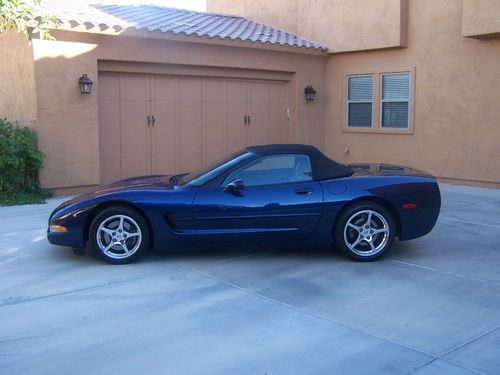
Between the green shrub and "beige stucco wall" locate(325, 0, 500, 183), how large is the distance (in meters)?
7.37

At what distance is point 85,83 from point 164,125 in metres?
2.05

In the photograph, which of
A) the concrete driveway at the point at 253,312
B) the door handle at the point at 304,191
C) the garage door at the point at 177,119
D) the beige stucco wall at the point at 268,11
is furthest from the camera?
the beige stucco wall at the point at 268,11

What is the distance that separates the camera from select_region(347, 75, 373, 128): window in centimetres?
1407

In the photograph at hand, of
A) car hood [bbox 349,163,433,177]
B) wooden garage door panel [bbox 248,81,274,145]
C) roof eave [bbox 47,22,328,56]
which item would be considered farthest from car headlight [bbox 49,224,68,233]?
wooden garage door panel [bbox 248,81,274,145]

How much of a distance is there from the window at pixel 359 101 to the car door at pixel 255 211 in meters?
7.87

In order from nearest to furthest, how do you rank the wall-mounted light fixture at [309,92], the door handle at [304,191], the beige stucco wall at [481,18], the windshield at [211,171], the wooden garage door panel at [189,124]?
1. the door handle at [304,191]
2. the windshield at [211,171]
3. the beige stucco wall at [481,18]
4. the wooden garage door panel at [189,124]
5. the wall-mounted light fixture at [309,92]

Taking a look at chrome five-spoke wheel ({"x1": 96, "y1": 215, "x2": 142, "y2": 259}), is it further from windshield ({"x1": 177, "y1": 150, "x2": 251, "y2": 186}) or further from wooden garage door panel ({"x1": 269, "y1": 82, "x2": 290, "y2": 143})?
wooden garage door panel ({"x1": 269, "y1": 82, "x2": 290, "y2": 143})

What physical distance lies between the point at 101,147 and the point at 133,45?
200cm

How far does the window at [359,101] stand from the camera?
14.1 metres

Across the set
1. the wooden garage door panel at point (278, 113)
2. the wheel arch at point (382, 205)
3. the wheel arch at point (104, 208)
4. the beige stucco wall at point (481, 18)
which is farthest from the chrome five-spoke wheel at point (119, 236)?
the wooden garage door panel at point (278, 113)

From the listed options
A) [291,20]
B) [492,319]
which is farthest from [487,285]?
[291,20]

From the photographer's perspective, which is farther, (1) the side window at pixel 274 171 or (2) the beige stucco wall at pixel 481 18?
Answer: (2) the beige stucco wall at pixel 481 18

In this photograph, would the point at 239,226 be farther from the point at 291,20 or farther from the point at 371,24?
the point at 291,20

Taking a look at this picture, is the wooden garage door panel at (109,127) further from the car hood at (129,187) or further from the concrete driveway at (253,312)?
the car hood at (129,187)
